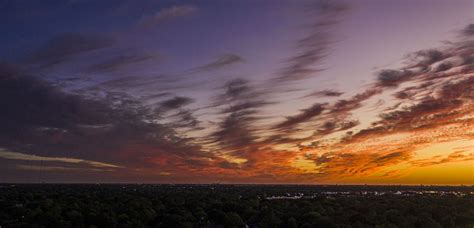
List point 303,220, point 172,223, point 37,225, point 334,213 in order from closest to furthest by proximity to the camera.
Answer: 1. point 37,225
2. point 172,223
3. point 303,220
4. point 334,213

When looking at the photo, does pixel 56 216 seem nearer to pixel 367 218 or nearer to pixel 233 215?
pixel 233 215

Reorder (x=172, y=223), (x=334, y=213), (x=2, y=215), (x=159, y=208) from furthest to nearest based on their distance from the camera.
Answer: (x=159, y=208) → (x=334, y=213) → (x=2, y=215) → (x=172, y=223)

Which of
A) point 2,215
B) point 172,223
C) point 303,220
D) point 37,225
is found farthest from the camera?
point 2,215

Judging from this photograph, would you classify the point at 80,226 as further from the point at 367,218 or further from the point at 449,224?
the point at 449,224

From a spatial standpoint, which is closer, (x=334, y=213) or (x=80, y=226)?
(x=80, y=226)

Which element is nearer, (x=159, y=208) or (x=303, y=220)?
(x=303, y=220)

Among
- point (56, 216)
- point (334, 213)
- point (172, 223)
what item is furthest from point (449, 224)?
point (56, 216)

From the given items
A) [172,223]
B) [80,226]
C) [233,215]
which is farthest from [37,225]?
[233,215]

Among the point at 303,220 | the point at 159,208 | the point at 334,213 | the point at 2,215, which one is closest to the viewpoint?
the point at 303,220
